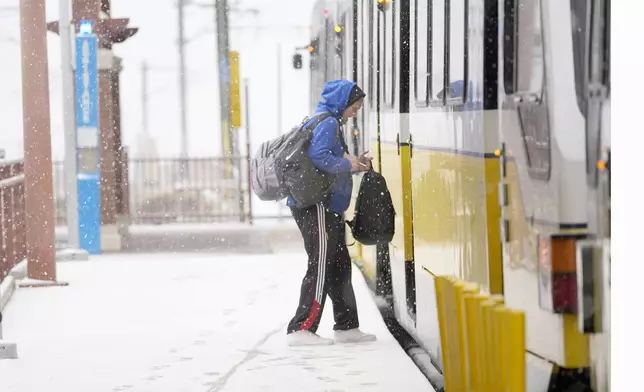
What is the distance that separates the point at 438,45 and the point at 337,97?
1.64 meters

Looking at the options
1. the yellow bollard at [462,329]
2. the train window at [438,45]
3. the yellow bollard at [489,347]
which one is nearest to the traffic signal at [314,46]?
the train window at [438,45]

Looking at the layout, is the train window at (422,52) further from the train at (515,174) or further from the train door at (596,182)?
the train door at (596,182)

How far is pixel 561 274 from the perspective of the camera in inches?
179

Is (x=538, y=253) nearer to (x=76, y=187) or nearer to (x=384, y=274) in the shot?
(x=384, y=274)

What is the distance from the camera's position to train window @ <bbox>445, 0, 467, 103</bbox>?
605 centimetres

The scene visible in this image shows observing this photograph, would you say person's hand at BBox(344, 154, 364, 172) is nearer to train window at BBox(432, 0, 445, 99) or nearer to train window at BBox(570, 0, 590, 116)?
train window at BBox(432, 0, 445, 99)

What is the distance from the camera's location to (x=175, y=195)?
83.7ft

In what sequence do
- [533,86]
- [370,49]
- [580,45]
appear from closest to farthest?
[580,45] < [533,86] < [370,49]

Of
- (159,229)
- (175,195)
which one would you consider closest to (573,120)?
(159,229)

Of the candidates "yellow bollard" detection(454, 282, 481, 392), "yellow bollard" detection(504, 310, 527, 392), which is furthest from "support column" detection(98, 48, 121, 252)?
"yellow bollard" detection(504, 310, 527, 392)

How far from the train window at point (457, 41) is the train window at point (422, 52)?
569mm

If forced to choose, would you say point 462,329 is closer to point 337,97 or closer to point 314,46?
point 337,97

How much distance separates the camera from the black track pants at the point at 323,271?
8.29 meters

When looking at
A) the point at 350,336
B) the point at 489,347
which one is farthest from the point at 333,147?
the point at 489,347
